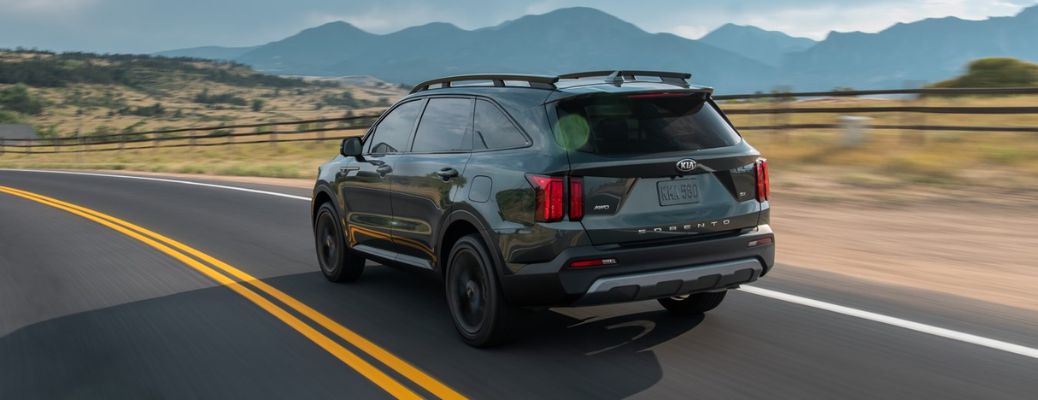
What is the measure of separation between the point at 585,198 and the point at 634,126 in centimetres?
58

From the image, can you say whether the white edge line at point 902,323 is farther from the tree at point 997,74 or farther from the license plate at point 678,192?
the tree at point 997,74

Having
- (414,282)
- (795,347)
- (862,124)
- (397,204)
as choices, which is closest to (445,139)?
(397,204)

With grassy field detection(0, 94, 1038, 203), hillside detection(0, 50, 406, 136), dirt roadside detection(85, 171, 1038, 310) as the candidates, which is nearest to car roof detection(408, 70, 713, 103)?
dirt roadside detection(85, 171, 1038, 310)

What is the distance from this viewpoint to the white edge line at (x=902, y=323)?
5137 mm

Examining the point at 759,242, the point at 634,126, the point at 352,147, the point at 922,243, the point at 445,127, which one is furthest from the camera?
the point at 922,243

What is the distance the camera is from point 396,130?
6.79m

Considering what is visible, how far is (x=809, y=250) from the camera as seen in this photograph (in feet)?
29.3

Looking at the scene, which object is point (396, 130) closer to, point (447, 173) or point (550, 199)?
point (447, 173)

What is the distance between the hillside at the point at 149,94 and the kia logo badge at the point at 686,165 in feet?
276

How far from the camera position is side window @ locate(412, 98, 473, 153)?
5.84m

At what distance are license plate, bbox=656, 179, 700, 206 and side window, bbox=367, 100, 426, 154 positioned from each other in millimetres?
2260

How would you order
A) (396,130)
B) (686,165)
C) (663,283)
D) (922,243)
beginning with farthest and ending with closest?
(922,243) → (396,130) → (686,165) → (663,283)

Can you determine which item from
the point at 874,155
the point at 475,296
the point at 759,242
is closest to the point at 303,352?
the point at 475,296

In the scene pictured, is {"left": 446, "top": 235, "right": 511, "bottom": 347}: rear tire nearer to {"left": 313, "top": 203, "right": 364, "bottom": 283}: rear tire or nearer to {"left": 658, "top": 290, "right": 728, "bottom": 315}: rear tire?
{"left": 658, "top": 290, "right": 728, "bottom": 315}: rear tire
